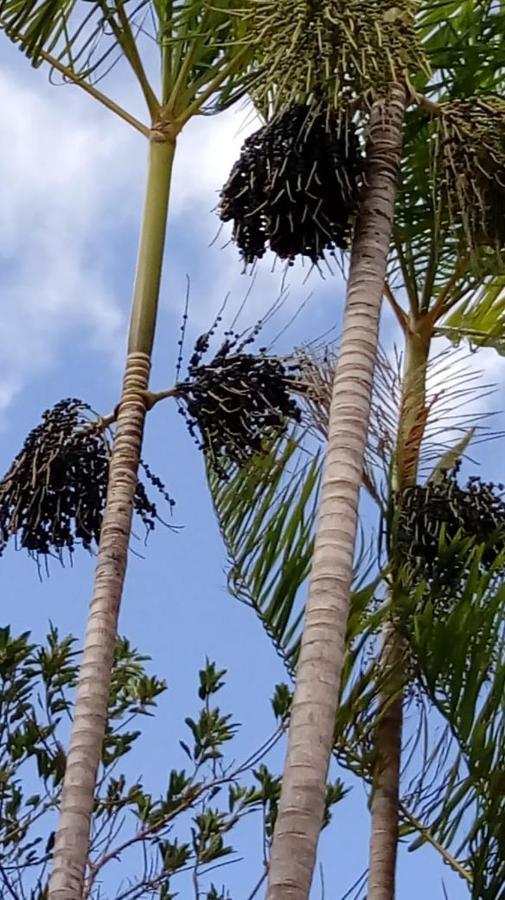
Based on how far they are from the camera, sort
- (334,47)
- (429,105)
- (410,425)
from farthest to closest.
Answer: (410,425)
(429,105)
(334,47)

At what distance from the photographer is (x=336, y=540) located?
3.53 metres

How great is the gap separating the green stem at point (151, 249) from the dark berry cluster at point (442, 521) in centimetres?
99

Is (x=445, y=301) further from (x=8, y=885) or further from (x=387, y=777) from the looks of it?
(x=8, y=885)

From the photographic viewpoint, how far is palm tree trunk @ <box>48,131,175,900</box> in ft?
12.1

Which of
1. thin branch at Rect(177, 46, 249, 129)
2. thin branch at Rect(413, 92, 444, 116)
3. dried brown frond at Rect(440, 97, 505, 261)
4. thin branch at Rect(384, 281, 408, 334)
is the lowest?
dried brown frond at Rect(440, 97, 505, 261)

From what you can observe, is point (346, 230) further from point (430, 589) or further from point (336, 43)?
point (430, 589)

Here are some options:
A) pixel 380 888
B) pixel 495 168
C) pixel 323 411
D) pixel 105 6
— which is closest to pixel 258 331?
pixel 323 411

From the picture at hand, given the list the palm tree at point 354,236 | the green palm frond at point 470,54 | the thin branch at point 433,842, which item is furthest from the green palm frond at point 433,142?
the thin branch at point 433,842

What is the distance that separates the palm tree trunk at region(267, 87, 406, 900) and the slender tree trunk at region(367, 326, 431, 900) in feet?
2.93

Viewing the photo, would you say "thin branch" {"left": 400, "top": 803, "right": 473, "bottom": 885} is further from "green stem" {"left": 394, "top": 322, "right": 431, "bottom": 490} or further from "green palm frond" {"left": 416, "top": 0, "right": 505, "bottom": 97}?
"green palm frond" {"left": 416, "top": 0, "right": 505, "bottom": 97}

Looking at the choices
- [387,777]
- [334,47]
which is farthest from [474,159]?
[387,777]

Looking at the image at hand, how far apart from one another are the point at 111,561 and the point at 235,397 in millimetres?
618

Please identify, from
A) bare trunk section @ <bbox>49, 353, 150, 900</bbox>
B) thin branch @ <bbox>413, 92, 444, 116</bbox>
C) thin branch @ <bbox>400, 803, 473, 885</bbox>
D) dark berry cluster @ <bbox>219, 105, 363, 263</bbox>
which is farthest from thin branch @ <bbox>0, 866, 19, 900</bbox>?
thin branch @ <bbox>413, 92, 444, 116</bbox>

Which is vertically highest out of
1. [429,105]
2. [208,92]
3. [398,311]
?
[208,92]
